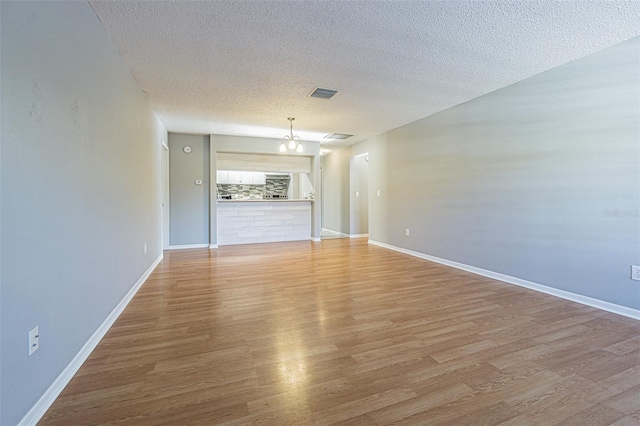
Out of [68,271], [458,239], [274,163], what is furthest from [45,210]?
[274,163]

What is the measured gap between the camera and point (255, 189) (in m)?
8.62

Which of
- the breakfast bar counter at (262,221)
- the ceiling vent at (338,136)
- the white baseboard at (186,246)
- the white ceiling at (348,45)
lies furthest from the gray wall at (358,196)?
the white baseboard at (186,246)

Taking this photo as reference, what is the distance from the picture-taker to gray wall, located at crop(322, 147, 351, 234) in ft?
25.7

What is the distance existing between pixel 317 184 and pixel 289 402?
5.73 metres

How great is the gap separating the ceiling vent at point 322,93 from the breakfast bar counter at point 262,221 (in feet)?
10.6

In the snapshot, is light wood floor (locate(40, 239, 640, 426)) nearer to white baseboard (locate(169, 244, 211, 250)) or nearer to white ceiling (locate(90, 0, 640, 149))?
white ceiling (locate(90, 0, 640, 149))

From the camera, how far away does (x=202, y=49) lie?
8.73 feet

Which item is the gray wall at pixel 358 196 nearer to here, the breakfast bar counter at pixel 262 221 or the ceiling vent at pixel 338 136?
the ceiling vent at pixel 338 136

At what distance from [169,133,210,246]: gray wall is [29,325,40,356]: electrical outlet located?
493 centimetres

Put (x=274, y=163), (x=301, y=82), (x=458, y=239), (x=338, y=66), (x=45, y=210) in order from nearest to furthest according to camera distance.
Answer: (x=45, y=210)
(x=338, y=66)
(x=301, y=82)
(x=458, y=239)
(x=274, y=163)

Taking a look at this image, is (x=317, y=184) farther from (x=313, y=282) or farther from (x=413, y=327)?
(x=413, y=327)

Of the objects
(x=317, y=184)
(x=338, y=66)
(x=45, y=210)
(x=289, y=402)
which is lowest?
(x=289, y=402)

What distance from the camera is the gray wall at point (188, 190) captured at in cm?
597

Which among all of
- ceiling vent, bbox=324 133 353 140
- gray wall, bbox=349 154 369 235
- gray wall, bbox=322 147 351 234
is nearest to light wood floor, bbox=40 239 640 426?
ceiling vent, bbox=324 133 353 140
